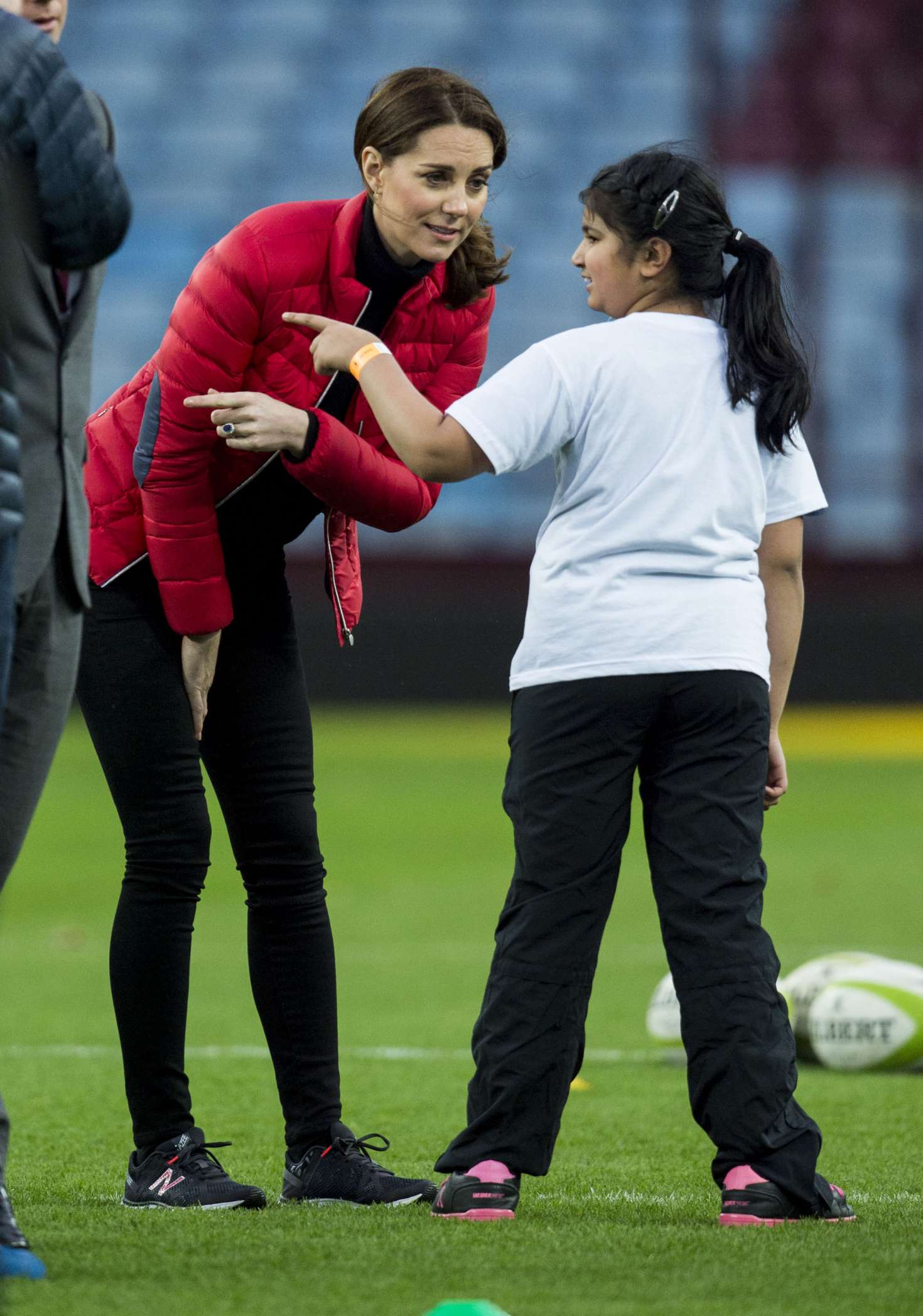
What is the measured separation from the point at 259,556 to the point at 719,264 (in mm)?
849

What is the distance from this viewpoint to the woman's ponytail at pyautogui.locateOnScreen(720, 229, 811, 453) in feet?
8.99

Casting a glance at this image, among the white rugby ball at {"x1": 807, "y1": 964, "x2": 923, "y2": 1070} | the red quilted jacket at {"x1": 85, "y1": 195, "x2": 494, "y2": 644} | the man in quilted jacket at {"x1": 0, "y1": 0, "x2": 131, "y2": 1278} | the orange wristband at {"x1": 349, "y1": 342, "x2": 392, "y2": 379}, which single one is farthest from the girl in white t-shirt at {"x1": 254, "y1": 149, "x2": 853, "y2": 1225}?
the white rugby ball at {"x1": 807, "y1": 964, "x2": 923, "y2": 1070}

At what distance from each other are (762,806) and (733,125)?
53.2ft

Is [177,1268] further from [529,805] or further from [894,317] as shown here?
[894,317]

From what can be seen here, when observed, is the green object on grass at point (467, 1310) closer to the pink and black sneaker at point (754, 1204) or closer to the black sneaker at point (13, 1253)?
the black sneaker at point (13, 1253)

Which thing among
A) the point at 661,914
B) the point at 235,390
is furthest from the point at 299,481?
the point at 661,914

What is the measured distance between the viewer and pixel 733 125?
18.0 m

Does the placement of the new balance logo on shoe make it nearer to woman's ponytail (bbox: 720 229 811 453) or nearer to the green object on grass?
the green object on grass

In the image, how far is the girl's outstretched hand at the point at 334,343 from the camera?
8.90 ft

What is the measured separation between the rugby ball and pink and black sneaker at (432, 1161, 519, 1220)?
66.2 inches

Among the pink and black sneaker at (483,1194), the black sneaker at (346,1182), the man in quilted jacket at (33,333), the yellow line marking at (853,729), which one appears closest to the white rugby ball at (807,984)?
the black sneaker at (346,1182)

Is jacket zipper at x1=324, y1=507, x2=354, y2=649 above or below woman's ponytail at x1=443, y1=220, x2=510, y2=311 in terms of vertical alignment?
below

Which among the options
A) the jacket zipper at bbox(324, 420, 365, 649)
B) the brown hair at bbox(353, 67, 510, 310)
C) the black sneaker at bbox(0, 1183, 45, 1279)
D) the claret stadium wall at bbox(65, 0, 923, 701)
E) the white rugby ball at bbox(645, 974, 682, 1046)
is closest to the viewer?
the black sneaker at bbox(0, 1183, 45, 1279)

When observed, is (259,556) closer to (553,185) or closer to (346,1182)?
(346,1182)
